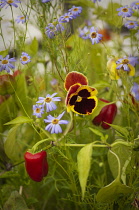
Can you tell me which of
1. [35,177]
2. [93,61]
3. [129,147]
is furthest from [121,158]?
[93,61]

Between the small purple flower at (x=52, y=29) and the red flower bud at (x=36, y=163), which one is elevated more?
the small purple flower at (x=52, y=29)

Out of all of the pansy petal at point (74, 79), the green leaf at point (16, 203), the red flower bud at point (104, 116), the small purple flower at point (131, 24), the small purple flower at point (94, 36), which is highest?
the small purple flower at point (131, 24)

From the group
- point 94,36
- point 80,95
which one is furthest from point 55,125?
point 94,36

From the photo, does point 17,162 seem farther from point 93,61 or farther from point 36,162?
point 93,61

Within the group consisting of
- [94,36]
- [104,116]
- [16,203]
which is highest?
[94,36]

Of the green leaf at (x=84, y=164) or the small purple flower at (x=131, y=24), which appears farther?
the small purple flower at (x=131, y=24)

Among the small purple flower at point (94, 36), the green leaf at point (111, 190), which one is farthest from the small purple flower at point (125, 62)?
the green leaf at point (111, 190)

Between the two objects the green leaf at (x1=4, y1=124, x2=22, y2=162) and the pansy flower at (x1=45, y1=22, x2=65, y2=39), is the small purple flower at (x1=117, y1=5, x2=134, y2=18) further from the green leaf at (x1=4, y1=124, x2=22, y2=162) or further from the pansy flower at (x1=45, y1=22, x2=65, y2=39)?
the green leaf at (x1=4, y1=124, x2=22, y2=162)

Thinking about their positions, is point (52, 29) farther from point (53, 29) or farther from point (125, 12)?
point (125, 12)

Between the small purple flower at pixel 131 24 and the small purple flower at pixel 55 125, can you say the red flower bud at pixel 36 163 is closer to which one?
the small purple flower at pixel 55 125
